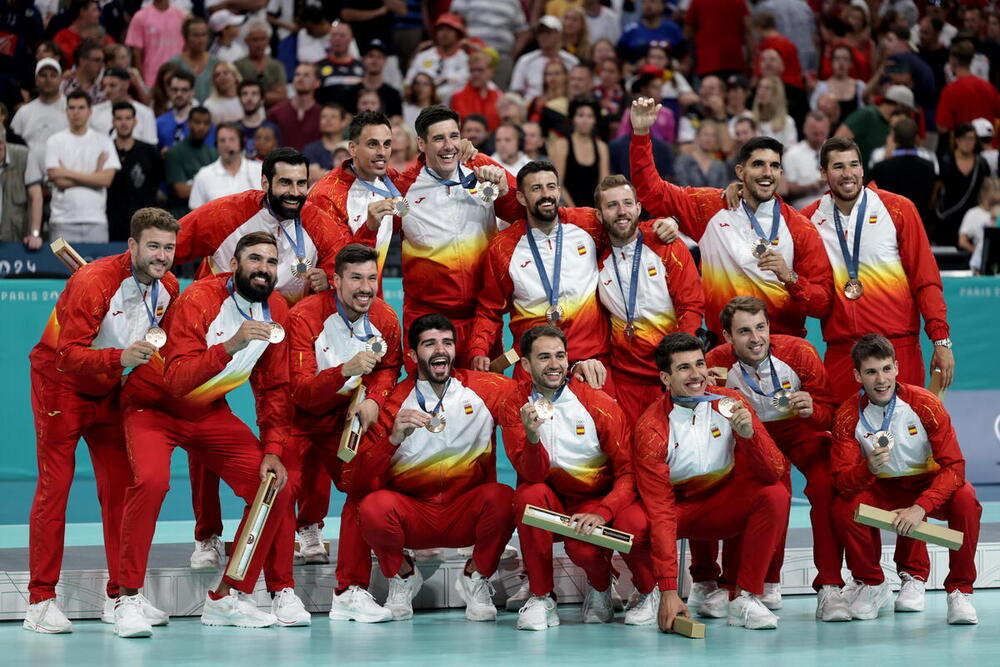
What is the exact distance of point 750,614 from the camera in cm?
705

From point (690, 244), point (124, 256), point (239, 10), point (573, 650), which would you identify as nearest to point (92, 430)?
point (124, 256)

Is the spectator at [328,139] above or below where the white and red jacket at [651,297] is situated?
above

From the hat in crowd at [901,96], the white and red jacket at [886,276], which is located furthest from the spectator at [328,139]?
the white and red jacket at [886,276]

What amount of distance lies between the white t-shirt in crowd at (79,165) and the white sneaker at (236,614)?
18.9ft

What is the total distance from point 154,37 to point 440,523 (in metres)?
8.42

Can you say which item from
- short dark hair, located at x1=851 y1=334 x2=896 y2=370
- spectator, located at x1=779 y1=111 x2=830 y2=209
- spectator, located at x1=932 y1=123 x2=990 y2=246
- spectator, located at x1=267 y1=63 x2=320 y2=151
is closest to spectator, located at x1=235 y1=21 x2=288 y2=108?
spectator, located at x1=267 y1=63 x2=320 y2=151

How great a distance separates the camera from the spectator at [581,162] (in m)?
12.9

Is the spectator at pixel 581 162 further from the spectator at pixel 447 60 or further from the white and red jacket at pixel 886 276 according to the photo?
the white and red jacket at pixel 886 276

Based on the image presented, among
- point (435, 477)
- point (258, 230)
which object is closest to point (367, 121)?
point (258, 230)

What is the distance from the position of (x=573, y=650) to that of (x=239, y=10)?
10.1 meters

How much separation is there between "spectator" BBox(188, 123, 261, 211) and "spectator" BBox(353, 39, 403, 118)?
2.18m

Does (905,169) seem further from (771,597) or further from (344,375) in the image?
(344,375)

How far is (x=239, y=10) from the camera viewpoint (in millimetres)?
15047

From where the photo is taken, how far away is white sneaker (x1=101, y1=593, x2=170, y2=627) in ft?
23.1
